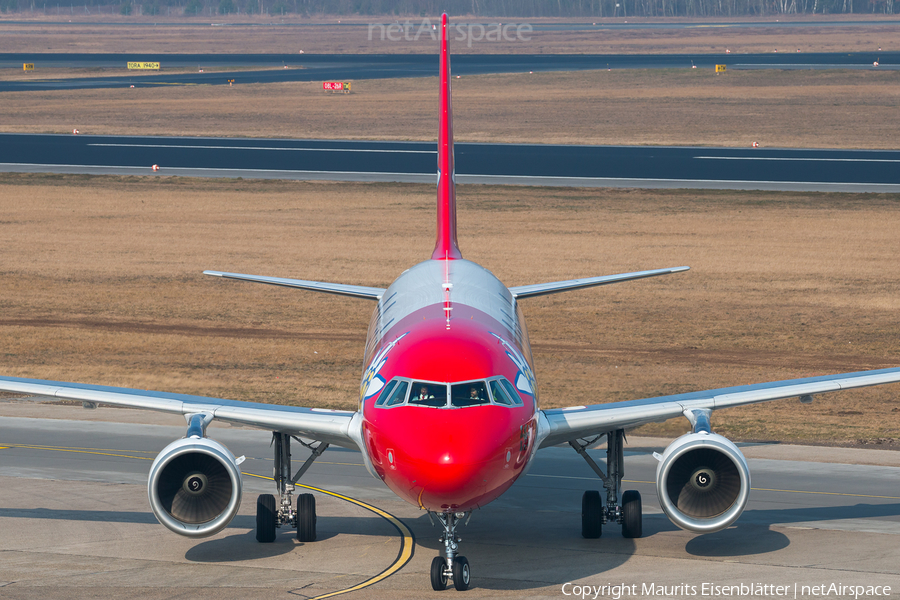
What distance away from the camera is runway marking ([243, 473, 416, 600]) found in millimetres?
17594

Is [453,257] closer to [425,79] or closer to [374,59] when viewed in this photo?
[425,79]

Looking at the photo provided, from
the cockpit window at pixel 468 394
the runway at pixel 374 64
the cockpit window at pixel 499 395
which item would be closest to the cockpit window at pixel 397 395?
the cockpit window at pixel 468 394

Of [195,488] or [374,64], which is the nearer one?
[195,488]

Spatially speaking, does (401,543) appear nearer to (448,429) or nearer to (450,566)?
(450,566)

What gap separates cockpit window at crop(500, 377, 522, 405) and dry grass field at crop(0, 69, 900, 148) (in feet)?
251

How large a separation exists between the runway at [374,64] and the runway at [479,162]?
186ft

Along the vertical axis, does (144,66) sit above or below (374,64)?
below

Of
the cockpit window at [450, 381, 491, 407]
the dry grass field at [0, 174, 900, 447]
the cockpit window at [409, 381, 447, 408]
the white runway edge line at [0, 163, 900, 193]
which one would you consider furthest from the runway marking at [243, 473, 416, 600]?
the white runway edge line at [0, 163, 900, 193]

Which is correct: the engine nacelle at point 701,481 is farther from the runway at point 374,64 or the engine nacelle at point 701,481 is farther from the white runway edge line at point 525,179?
the runway at point 374,64

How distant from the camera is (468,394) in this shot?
15820 mm

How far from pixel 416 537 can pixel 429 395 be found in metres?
5.33

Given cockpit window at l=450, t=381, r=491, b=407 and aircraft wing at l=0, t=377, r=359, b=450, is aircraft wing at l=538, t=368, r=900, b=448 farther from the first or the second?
aircraft wing at l=0, t=377, r=359, b=450

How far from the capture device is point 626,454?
2673 cm

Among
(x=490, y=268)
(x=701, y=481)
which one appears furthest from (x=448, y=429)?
(x=490, y=268)
